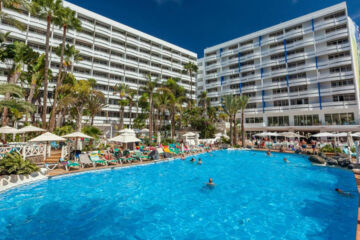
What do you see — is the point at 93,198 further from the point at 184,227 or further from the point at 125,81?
the point at 125,81

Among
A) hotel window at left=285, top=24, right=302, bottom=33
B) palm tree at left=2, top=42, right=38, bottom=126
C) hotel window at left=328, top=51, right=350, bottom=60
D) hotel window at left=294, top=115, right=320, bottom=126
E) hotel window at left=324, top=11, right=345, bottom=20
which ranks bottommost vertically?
hotel window at left=294, top=115, right=320, bottom=126

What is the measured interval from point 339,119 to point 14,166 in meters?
43.4

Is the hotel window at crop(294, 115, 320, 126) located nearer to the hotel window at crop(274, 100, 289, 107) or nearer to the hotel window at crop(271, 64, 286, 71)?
the hotel window at crop(274, 100, 289, 107)

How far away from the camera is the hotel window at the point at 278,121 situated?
3767cm

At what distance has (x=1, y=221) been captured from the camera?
255 inches

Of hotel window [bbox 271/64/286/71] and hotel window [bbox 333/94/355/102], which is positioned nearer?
hotel window [bbox 333/94/355/102]

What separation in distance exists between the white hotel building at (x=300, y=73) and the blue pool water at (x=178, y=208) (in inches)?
1049

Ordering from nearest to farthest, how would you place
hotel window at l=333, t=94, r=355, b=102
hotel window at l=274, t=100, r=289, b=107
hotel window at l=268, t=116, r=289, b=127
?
hotel window at l=333, t=94, r=355, b=102, hotel window at l=268, t=116, r=289, b=127, hotel window at l=274, t=100, r=289, b=107

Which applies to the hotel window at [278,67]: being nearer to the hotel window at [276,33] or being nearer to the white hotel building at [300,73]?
the white hotel building at [300,73]

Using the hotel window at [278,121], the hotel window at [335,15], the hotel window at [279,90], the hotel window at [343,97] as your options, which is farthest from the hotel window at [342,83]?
the hotel window at [335,15]

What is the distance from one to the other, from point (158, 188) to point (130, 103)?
103 feet

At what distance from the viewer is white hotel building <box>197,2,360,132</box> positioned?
1266 inches

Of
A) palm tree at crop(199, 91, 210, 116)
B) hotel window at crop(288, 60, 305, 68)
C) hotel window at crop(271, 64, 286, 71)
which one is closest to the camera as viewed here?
hotel window at crop(288, 60, 305, 68)

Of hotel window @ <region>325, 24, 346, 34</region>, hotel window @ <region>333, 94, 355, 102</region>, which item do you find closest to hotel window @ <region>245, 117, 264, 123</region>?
hotel window @ <region>333, 94, 355, 102</region>
